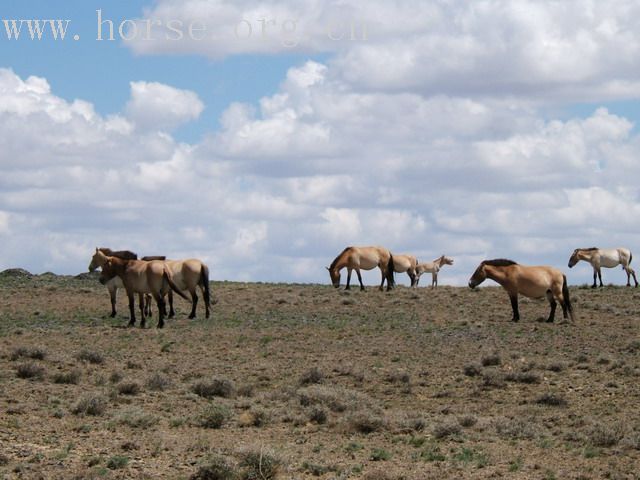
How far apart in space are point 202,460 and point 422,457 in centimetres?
307

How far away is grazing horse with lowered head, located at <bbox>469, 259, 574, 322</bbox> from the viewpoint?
102ft

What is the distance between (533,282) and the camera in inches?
1233

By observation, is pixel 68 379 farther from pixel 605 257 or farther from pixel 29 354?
pixel 605 257

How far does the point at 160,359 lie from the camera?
952 inches

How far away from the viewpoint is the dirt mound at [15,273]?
46.1m

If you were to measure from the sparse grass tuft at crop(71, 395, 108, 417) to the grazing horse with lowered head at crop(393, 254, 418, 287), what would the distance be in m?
33.4

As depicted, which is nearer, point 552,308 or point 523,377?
point 523,377

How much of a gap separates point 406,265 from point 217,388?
31380 millimetres

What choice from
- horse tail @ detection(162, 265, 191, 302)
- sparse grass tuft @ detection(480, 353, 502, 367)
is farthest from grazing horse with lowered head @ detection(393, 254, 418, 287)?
sparse grass tuft @ detection(480, 353, 502, 367)

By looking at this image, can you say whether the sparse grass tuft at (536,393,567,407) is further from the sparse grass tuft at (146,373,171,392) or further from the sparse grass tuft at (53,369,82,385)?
the sparse grass tuft at (53,369,82,385)

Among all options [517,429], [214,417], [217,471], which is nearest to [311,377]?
[214,417]

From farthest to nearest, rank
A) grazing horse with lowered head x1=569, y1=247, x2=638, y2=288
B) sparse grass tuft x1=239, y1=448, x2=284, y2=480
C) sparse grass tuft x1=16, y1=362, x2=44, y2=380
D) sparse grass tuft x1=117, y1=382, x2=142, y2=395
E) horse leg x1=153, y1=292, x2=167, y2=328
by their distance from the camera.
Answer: grazing horse with lowered head x1=569, y1=247, x2=638, y2=288 → horse leg x1=153, y1=292, x2=167, y2=328 → sparse grass tuft x1=16, y1=362, x2=44, y2=380 → sparse grass tuft x1=117, y1=382, x2=142, y2=395 → sparse grass tuft x1=239, y1=448, x2=284, y2=480

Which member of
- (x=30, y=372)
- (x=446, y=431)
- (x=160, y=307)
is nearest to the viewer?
(x=446, y=431)

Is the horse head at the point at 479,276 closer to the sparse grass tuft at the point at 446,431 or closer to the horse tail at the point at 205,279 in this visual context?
the horse tail at the point at 205,279
